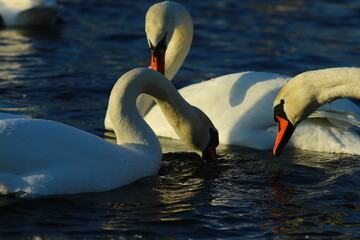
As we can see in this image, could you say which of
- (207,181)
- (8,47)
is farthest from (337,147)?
(8,47)

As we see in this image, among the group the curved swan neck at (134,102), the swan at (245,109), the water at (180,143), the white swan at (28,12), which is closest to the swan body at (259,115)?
the swan at (245,109)

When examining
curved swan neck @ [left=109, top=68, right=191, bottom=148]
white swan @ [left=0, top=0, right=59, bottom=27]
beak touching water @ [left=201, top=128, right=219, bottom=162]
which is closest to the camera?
curved swan neck @ [left=109, top=68, right=191, bottom=148]

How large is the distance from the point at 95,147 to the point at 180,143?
2.56 meters

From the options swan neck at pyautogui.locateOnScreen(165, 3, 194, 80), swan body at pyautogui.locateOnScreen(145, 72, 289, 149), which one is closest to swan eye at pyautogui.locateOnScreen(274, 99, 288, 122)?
swan body at pyautogui.locateOnScreen(145, 72, 289, 149)

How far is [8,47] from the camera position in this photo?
578 inches

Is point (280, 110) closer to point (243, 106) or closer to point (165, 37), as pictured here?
point (243, 106)

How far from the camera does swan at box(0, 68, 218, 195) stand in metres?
7.14

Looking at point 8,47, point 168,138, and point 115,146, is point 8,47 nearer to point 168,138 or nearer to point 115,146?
point 168,138

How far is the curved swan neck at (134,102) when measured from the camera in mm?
8195

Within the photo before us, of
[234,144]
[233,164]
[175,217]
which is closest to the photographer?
[175,217]

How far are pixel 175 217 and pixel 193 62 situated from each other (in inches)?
286

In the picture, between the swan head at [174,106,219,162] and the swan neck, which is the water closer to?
the swan head at [174,106,219,162]

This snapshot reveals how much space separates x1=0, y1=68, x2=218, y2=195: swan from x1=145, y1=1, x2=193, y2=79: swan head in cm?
182

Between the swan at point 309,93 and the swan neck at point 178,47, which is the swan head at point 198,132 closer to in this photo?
the swan at point 309,93
